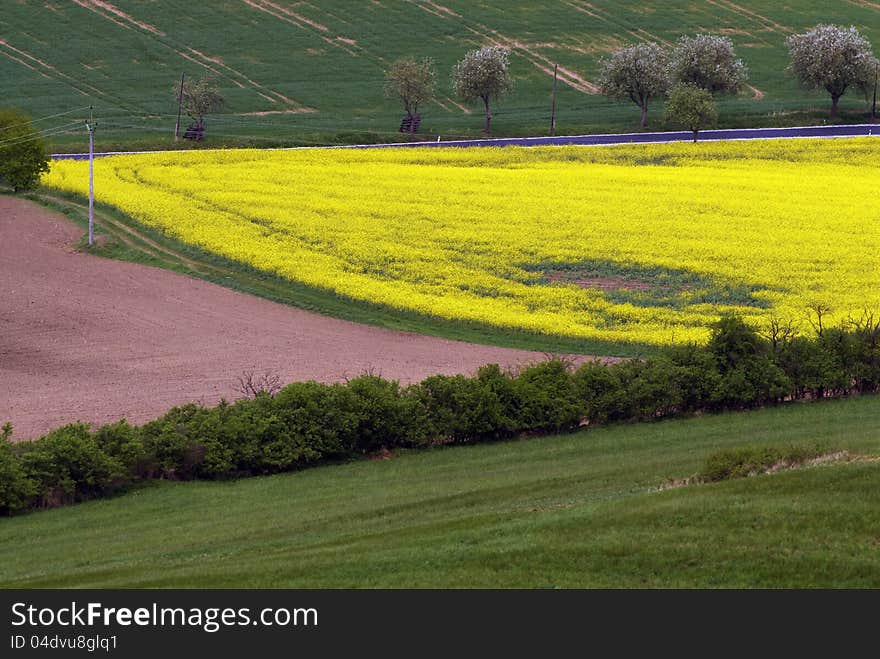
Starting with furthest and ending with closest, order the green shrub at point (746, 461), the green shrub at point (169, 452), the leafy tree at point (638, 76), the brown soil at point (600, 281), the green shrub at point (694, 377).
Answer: the leafy tree at point (638, 76)
the brown soil at point (600, 281)
the green shrub at point (694, 377)
the green shrub at point (169, 452)
the green shrub at point (746, 461)

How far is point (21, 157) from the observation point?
7106 centimetres

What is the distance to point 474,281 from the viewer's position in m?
55.0

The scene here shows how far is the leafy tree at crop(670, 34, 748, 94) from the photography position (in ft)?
325

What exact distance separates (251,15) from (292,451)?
93748 millimetres

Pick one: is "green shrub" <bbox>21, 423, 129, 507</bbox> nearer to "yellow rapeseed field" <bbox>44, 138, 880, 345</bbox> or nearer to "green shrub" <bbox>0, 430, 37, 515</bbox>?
"green shrub" <bbox>0, 430, 37, 515</bbox>

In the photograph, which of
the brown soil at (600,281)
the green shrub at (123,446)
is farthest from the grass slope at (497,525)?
the brown soil at (600,281)

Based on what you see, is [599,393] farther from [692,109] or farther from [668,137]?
[668,137]

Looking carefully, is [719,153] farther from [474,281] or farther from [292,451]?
[292,451]

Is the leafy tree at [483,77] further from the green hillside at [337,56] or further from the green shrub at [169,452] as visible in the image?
the green shrub at [169,452]

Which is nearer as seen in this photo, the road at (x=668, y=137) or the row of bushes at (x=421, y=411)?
the row of bushes at (x=421, y=411)

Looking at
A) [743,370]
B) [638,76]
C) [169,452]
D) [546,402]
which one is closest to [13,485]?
[169,452]

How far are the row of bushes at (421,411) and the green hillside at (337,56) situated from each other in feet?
181

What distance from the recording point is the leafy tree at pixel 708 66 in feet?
325

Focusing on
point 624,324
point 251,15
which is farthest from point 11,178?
point 251,15
